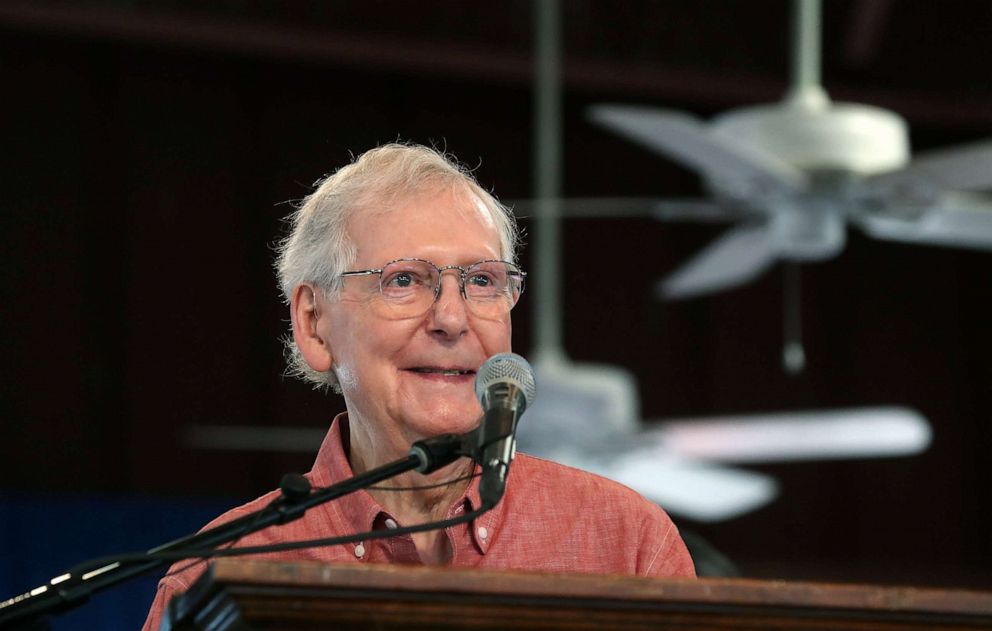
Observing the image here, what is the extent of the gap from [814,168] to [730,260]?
3.60 ft

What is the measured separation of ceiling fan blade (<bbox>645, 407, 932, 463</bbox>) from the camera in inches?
320

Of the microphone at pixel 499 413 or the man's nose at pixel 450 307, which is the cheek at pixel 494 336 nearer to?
the man's nose at pixel 450 307

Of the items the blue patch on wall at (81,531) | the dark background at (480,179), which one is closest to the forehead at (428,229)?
the blue patch on wall at (81,531)

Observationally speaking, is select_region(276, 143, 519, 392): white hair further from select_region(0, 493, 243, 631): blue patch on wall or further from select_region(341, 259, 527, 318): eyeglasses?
select_region(0, 493, 243, 631): blue patch on wall

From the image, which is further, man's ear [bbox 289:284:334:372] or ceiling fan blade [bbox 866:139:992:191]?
ceiling fan blade [bbox 866:139:992:191]

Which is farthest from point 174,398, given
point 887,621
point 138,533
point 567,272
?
point 887,621

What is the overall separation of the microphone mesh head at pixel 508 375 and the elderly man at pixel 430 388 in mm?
287

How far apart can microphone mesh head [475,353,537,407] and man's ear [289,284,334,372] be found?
48 cm

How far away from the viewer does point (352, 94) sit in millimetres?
9438

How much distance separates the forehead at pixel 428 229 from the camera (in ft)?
6.35

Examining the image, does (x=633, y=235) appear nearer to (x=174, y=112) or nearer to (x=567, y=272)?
(x=567, y=272)

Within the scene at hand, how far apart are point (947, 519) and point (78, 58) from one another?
6.03 metres

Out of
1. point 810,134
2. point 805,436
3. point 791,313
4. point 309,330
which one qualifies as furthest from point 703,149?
point 791,313

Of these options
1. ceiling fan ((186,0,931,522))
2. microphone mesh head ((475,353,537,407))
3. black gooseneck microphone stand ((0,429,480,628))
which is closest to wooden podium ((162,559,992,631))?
black gooseneck microphone stand ((0,429,480,628))
